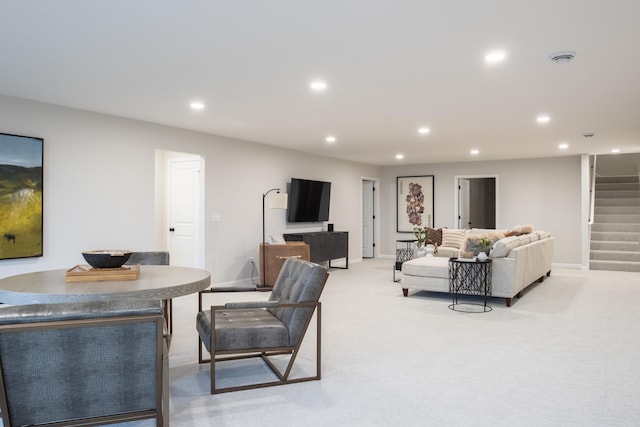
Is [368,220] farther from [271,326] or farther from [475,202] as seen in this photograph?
[271,326]

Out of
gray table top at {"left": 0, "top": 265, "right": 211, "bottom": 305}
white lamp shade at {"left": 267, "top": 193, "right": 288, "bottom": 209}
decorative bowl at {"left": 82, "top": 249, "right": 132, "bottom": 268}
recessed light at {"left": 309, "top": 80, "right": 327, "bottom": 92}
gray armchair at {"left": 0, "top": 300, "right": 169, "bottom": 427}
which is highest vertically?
recessed light at {"left": 309, "top": 80, "right": 327, "bottom": 92}

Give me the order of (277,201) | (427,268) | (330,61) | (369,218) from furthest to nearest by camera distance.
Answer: (369,218) → (277,201) → (427,268) → (330,61)

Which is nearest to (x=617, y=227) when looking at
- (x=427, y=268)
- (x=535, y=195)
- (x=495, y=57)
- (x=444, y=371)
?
(x=535, y=195)

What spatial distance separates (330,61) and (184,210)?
4.55 meters

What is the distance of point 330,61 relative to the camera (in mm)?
3566

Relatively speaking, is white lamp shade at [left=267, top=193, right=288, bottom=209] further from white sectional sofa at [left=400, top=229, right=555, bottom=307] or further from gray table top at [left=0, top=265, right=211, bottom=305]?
gray table top at [left=0, top=265, right=211, bottom=305]

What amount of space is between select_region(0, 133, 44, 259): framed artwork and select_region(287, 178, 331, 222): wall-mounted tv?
435cm

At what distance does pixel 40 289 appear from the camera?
2.48 meters

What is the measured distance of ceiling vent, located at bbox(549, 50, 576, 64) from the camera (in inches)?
132

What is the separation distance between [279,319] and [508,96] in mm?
3204

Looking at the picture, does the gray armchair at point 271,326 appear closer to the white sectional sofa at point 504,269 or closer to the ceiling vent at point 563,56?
the ceiling vent at point 563,56

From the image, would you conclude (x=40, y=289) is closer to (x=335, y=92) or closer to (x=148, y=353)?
(x=148, y=353)

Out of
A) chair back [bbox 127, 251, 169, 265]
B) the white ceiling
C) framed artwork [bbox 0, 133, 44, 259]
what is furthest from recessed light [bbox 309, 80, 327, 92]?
framed artwork [bbox 0, 133, 44, 259]

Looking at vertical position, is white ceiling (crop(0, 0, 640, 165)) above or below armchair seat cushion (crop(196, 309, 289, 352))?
above
